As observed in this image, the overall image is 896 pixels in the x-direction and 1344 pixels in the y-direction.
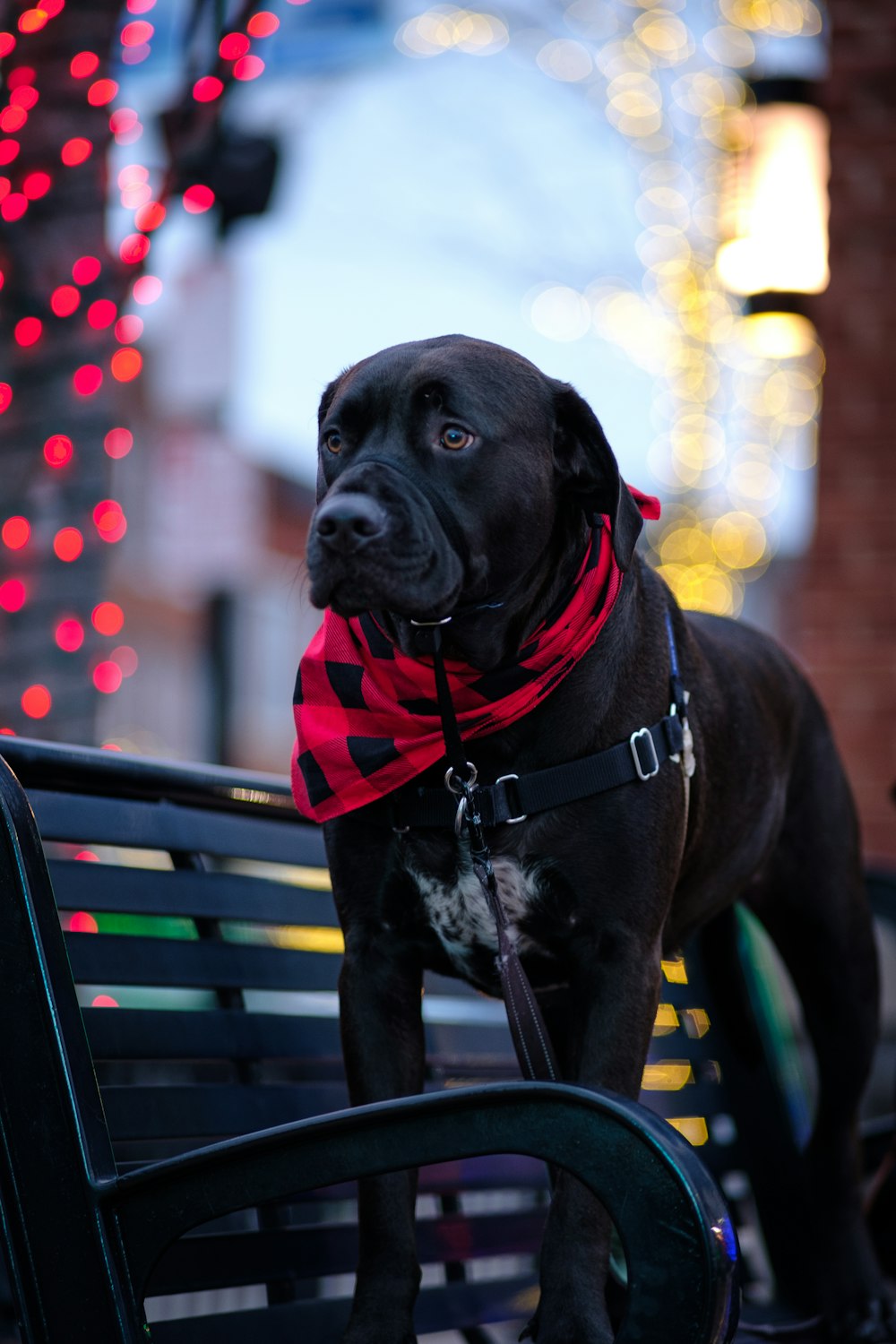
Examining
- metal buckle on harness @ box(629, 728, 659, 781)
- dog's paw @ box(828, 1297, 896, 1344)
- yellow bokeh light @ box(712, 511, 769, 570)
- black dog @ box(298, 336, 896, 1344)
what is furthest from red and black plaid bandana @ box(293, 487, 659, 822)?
yellow bokeh light @ box(712, 511, 769, 570)

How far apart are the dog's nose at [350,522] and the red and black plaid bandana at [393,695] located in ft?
1.01

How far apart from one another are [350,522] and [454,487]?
0.22m

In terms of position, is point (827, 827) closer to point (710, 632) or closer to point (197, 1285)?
point (710, 632)

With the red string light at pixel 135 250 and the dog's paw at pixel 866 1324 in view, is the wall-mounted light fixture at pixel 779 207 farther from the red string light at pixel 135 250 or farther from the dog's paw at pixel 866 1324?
the dog's paw at pixel 866 1324

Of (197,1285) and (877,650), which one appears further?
(877,650)

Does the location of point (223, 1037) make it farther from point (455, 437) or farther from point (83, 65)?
point (83, 65)

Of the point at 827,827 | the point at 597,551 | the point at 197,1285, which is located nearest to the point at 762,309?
the point at 827,827

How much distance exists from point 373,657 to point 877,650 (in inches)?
202

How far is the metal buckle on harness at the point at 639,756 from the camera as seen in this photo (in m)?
2.24

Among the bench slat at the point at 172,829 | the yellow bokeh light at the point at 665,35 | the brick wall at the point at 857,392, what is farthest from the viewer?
the yellow bokeh light at the point at 665,35

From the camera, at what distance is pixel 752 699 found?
2.97 meters

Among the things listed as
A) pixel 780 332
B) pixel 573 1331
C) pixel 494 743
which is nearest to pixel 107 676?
pixel 494 743

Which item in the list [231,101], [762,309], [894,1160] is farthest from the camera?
[762,309]

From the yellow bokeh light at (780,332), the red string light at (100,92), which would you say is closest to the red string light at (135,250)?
the red string light at (100,92)
